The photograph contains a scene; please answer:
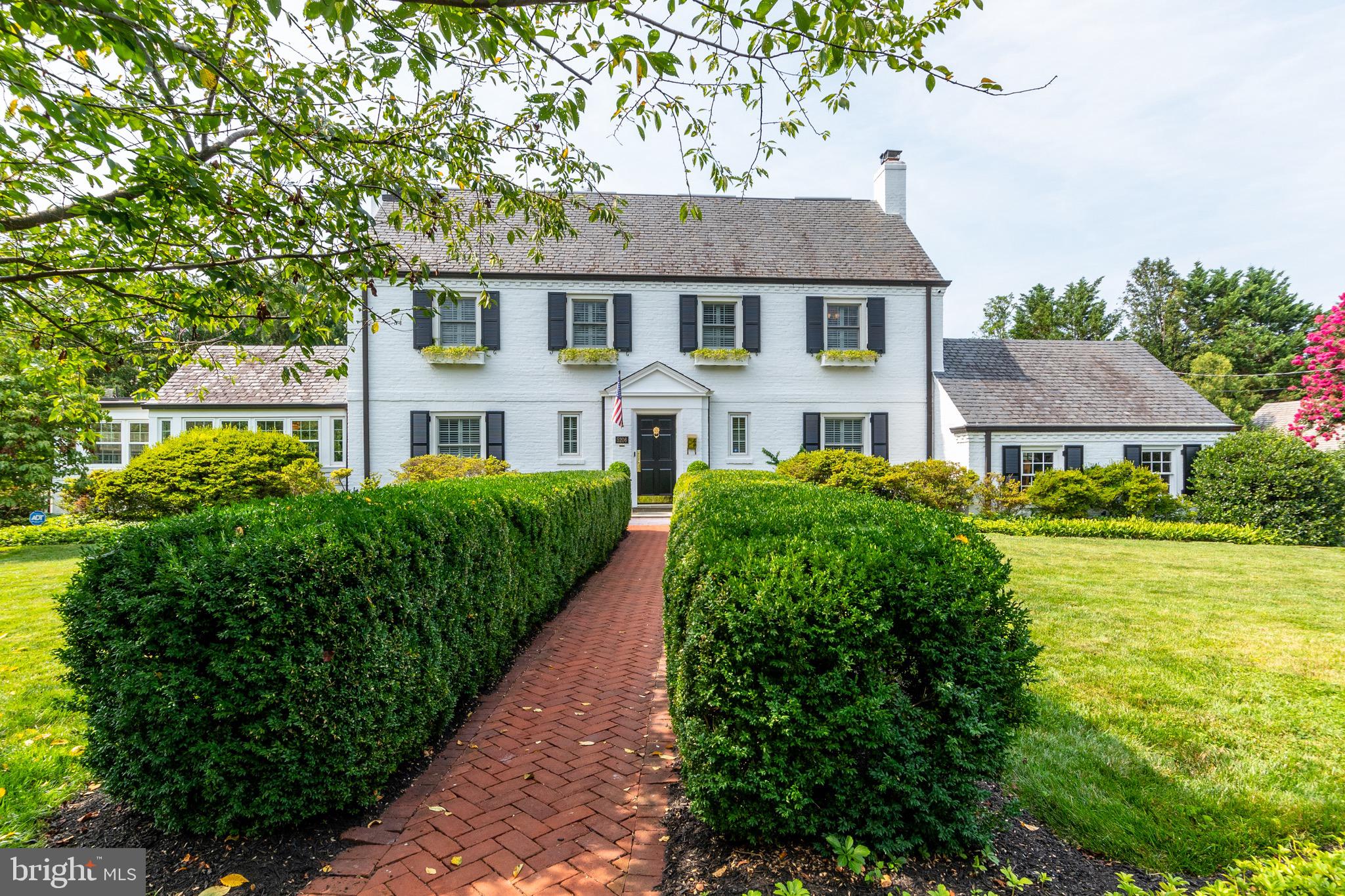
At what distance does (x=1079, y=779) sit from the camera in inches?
121

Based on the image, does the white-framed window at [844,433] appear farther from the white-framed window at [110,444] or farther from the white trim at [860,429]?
the white-framed window at [110,444]

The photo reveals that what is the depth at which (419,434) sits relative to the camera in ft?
53.0

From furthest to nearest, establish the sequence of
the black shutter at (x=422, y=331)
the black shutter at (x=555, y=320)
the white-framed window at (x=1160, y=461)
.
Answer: the black shutter at (x=555, y=320), the white-framed window at (x=1160, y=461), the black shutter at (x=422, y=331)

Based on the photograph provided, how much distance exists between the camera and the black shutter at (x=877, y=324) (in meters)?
17.0

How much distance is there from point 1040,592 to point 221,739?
7.55 meters

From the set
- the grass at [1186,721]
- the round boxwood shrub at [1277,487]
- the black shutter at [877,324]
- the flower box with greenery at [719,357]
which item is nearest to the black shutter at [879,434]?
the black shutter at [877,324]

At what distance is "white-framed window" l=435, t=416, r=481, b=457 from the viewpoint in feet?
53.9

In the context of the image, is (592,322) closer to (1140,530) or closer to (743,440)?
(743,440)

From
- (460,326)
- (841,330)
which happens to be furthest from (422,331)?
(841,330)

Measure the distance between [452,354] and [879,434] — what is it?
1129 cm

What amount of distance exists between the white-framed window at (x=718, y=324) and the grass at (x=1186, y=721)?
1100cm

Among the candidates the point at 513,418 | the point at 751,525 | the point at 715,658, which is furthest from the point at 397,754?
the point at 513,418

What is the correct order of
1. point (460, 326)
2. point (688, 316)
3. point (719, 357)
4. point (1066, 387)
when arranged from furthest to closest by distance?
point (1066, 387) → point (688, 316) → point (719, 357) → point (460, 326)

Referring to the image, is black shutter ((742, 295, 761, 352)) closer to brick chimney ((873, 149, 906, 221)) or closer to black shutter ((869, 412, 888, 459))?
black shutter ((869, 412, 888, 459))
